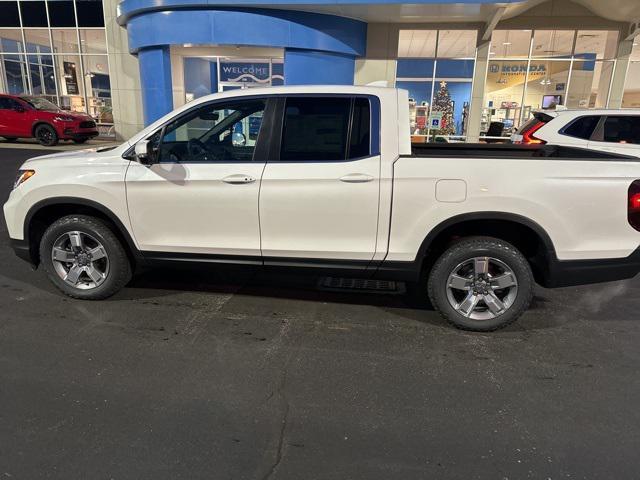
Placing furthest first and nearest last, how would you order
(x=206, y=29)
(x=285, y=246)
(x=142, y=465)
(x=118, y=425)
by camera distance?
1. (x=206, y=29)
2. (x=285, y=246)
3. (x=118, y=425)
4. (x=142, y=465)

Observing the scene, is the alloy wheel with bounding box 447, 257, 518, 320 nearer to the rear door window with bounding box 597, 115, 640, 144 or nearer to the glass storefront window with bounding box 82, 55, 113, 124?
the rear door window with bounding box 597, 115, 640, 144

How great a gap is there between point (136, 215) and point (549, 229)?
10.9 feet

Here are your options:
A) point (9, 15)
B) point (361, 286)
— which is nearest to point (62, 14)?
point (9, 15)

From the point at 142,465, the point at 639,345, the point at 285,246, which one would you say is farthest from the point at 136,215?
the point at 639,345

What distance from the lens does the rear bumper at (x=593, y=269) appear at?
12.3ft

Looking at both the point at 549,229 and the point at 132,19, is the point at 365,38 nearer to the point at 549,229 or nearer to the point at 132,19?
the point at 132,19

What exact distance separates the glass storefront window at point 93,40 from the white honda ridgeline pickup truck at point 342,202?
19868 mm

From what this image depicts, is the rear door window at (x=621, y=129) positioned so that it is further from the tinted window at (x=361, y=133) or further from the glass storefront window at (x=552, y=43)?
the glass storefront window at (x=552, y=43)

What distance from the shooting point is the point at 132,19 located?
15.8m

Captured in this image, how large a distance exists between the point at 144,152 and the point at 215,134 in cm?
60

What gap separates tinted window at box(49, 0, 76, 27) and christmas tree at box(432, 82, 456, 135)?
52.9ft

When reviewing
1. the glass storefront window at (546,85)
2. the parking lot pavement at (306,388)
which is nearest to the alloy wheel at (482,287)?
the parking lot pavement at (306,388)

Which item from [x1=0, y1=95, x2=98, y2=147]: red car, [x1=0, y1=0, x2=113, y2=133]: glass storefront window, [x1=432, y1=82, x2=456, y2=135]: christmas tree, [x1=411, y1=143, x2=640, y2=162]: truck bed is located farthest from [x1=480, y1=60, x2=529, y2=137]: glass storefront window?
[x1=0, y1=0, x2=113, y2=133]: glass storefront window

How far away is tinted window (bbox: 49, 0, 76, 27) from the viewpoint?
21.3 meters
